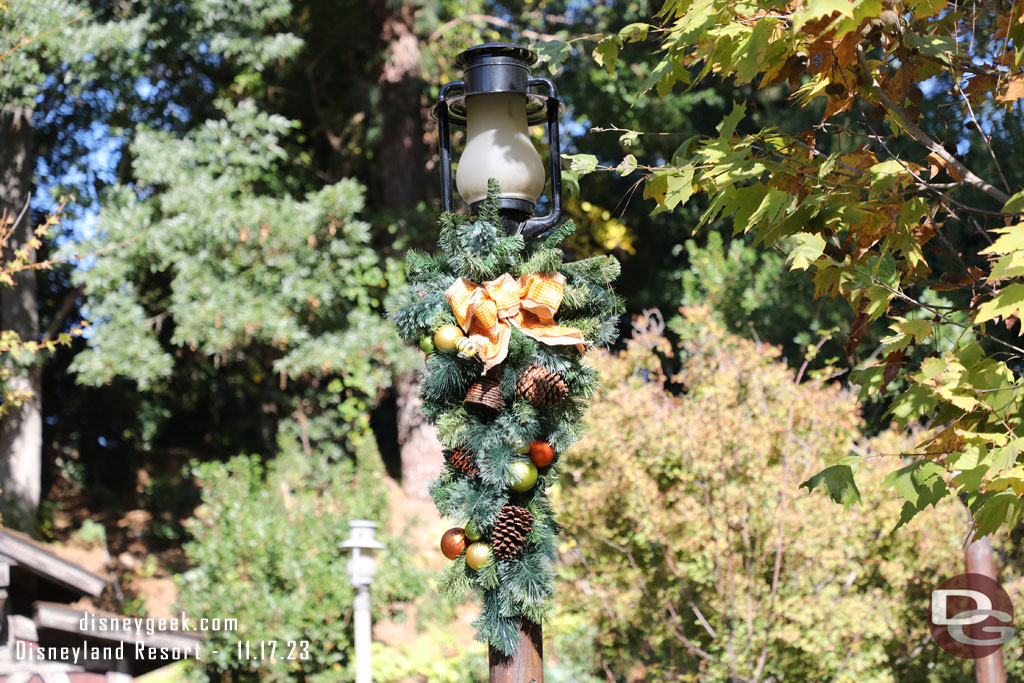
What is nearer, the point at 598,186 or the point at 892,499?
the point at 892,499

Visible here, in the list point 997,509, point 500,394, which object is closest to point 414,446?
point 500,394

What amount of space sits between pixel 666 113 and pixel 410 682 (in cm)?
853

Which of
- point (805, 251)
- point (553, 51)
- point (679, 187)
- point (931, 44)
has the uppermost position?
point (553, 51)

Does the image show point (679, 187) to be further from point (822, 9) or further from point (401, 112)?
point (401, 112)

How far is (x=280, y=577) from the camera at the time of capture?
9.37 m

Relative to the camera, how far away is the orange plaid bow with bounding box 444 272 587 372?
2953 mm

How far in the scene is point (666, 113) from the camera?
43.5 feet

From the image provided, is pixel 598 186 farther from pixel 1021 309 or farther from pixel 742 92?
pixel 1021 309

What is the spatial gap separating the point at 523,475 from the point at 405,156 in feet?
35.9

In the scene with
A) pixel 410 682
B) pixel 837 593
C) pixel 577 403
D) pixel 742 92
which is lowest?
pixel 410 682

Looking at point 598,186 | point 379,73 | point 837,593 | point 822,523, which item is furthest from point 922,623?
point 379,73

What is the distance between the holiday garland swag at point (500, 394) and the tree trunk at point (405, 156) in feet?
31.5

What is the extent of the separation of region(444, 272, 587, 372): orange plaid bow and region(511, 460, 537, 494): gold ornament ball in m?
0.33

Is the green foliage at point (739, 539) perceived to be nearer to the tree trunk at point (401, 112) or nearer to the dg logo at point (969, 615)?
the dg logo at point (969, 615)
